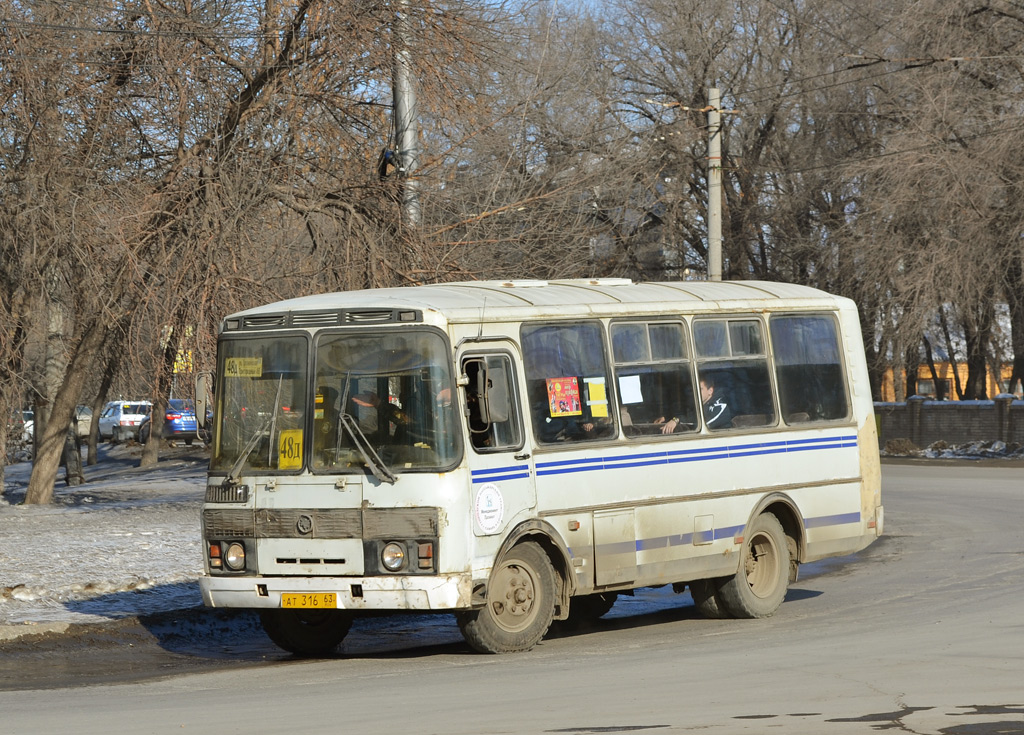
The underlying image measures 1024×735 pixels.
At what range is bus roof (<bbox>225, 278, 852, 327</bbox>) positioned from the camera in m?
10.2

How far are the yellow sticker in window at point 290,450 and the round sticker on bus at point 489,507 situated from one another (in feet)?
4.28

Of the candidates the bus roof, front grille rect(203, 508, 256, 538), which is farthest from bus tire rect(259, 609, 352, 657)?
the bus roof

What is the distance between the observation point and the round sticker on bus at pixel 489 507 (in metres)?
Result: 9.87

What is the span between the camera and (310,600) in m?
9.84

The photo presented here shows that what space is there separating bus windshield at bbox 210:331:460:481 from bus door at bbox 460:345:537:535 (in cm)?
20

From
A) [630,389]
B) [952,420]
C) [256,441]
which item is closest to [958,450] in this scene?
[952,420]

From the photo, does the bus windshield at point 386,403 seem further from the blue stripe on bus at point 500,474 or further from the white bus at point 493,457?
the blue stripe on bus at point 500,474

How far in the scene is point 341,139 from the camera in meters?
18.5

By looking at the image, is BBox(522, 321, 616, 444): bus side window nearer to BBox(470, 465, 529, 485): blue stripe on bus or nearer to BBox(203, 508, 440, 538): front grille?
BBox(470, 465, 529, 485): blue stripe on bus

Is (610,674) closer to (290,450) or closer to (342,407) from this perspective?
(342,407)

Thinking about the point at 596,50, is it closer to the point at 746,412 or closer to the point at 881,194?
the point at 881,194

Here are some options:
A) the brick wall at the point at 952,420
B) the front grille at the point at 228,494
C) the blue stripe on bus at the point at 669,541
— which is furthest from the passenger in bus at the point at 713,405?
the brick wall at the point at 952,420

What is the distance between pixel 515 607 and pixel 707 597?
2.53 m

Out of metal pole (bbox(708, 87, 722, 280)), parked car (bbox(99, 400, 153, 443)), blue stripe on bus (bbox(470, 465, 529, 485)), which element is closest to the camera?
blue stripe on bus (bbox(470, 465, 529, 485))
